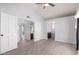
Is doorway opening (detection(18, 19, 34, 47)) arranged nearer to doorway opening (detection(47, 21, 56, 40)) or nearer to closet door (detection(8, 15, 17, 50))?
closet door (detection(8, 15, 17, 50))

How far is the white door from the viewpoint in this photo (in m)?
1.93

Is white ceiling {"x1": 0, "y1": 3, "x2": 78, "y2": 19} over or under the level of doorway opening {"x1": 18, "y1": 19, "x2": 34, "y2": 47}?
over

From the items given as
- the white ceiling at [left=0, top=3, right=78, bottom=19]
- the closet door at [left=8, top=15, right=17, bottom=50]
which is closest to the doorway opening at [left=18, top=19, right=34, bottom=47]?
the closet door at [left=8, top=15, right=17, bottom=50]

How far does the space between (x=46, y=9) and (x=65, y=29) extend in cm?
80

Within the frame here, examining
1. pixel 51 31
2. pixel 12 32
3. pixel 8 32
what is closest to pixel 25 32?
pixel 12 32

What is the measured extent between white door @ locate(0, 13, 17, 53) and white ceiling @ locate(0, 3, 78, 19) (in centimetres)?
23

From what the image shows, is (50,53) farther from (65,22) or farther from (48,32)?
(65,22)

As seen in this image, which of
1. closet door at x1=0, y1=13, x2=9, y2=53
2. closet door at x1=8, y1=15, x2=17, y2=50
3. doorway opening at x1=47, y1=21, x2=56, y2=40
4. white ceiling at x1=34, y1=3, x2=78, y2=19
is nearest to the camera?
white ceiling at x1=34, y1=3, x2=78, y2=19

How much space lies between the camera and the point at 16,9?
1.89 metres

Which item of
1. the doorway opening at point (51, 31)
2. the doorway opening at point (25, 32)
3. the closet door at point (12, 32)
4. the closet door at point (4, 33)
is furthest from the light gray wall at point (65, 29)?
the closet door at point (4, 33)

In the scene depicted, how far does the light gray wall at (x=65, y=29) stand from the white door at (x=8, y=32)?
102cm

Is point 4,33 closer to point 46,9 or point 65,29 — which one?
point 46,9

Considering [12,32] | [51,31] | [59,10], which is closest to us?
[59,10]

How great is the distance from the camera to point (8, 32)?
2.11 metres
